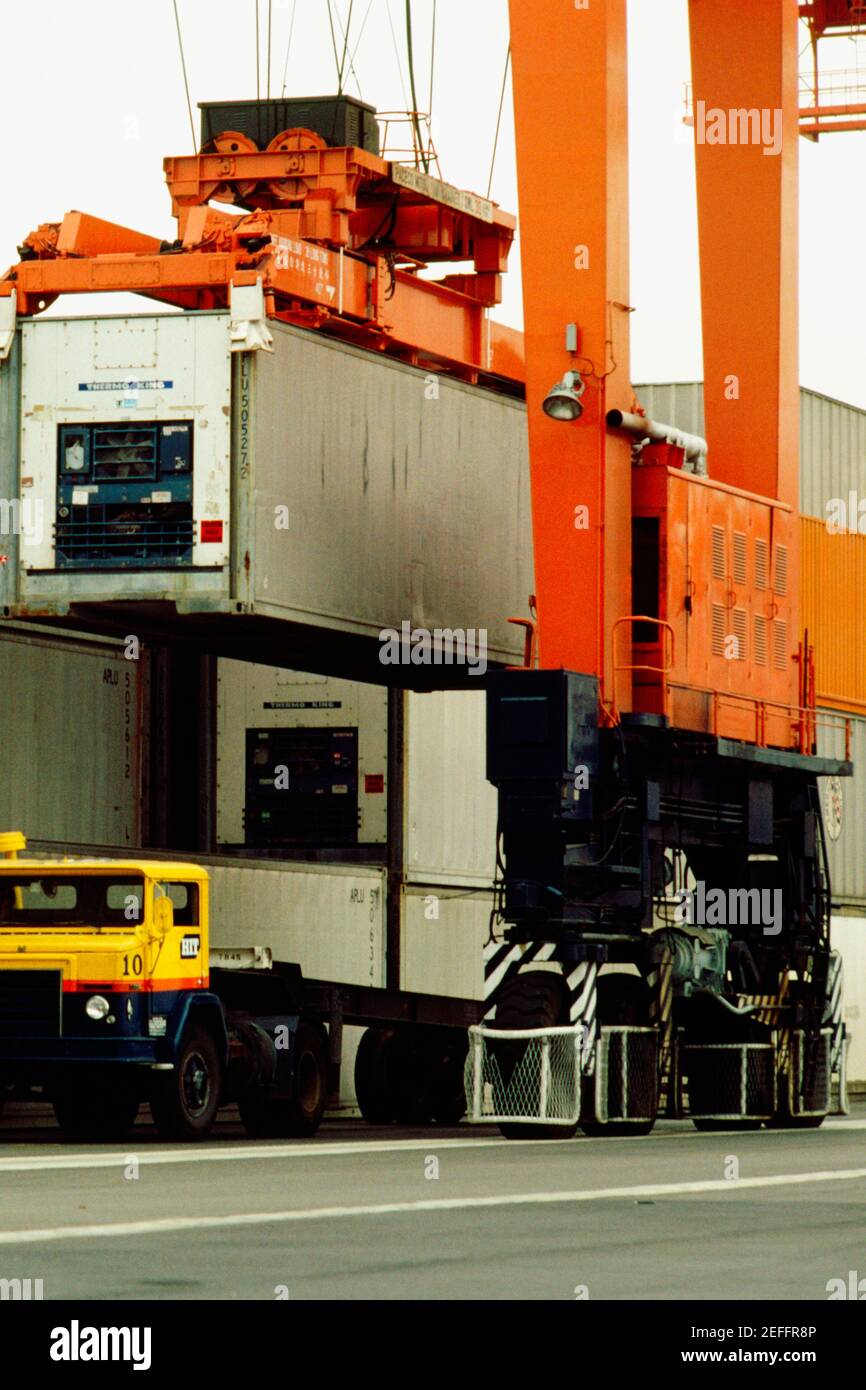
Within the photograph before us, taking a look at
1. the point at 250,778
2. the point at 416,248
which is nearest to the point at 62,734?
the point at 250,778

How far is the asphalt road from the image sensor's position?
876 cm

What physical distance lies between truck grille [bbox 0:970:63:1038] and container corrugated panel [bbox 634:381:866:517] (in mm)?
19408

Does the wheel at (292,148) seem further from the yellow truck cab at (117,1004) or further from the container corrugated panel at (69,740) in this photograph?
the yellow truck cab at (117,1004)

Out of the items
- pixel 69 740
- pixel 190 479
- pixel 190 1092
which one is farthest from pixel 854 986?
pixel 190 1092

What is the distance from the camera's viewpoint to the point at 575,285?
2145cm

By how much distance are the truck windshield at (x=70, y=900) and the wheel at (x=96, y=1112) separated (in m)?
1.37

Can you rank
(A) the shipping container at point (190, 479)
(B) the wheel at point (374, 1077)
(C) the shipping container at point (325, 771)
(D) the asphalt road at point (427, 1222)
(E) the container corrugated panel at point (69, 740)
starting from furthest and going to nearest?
(C) the shipping container at point (325, 771) → (B) the wheel at point (374, 1077) → (E) the container corrugated panel at point (69, 740) → (A) the shipping container at point (190, 479) → (D) the asphalt road at point (427, 1222)

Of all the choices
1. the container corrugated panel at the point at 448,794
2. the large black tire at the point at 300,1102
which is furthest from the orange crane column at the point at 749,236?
the large black tire at the point at 300,1102

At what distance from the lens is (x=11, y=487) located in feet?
70.2

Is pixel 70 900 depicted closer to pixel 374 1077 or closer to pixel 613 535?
pixel 374 1077

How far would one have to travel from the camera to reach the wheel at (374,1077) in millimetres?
24047

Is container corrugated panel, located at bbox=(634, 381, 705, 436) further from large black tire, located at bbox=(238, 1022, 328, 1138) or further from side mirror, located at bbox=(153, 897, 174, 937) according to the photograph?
side mirror, located at bbox=(153, 897, 174, 937)

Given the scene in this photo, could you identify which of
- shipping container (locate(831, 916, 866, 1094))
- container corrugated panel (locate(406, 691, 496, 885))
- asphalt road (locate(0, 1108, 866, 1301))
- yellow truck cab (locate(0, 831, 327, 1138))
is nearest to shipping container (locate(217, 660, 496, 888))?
container corrugated panel (locate(406, 691, 496, 885))
